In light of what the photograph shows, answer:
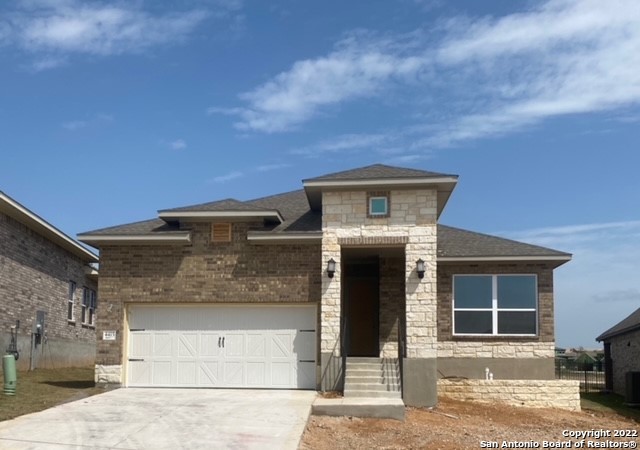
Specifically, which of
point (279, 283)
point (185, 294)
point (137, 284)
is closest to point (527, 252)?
point (279, 283)

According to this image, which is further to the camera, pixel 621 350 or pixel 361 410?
pixel 621 350

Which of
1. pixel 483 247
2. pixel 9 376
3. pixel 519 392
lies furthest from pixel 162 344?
pixel 519 392

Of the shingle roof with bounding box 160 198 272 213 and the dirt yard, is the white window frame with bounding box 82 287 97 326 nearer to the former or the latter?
the shingle roof with bounding box 160 198 272 213

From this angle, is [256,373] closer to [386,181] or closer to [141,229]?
[141,229]

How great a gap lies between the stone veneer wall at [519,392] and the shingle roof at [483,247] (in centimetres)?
343

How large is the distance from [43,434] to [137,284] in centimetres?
772

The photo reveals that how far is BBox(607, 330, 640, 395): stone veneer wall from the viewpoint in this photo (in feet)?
89.0

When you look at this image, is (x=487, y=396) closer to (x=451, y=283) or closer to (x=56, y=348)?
(x=451, y=283)

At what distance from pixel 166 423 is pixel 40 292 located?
13.7 meters

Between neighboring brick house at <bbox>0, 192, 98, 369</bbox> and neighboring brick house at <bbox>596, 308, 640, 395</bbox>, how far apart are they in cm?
2037

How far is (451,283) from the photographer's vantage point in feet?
69.4

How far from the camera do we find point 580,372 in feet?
140

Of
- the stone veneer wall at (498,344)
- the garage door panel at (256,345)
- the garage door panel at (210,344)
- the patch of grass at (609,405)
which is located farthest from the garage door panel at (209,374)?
the patch of grass at (609,405)

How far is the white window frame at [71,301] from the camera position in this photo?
2957 cm
